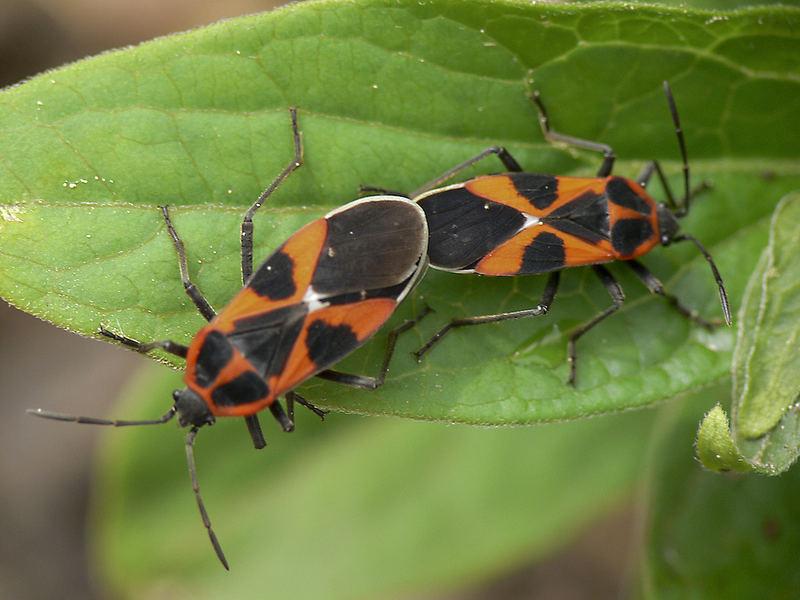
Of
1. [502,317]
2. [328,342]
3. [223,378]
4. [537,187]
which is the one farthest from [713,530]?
[223,378]

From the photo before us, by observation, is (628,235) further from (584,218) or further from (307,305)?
(307,305)

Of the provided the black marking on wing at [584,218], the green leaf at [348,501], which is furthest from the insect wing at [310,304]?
the green leaf at [348,501]

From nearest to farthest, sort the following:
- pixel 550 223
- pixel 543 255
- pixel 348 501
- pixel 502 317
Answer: pixel 502 317
pixel 543 255
pixel 550 223
pixel 348 501

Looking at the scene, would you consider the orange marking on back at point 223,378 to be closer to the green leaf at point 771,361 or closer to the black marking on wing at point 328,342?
the black marking on wing at point 328,342

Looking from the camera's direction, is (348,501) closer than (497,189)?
No

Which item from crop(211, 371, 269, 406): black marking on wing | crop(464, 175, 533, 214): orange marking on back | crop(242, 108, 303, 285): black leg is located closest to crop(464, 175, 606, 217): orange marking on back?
crop(464, 175, 533, 214): orange marking on back

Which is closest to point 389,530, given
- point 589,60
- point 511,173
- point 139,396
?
point 139,396

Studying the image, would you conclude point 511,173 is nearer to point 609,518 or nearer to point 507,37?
point 507,37

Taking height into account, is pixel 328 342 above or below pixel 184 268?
below
